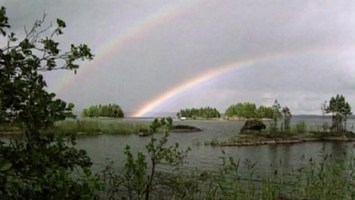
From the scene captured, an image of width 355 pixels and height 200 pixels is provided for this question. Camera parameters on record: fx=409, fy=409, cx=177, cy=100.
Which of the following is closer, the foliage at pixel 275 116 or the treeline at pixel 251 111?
the foliage at pixel 275 116

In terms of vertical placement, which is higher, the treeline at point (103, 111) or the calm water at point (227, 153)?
the treeline at point (103, 111)

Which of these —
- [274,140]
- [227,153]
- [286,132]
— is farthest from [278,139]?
[227,153]

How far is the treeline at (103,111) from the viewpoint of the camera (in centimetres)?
15988

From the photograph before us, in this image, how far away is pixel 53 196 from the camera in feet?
9.35

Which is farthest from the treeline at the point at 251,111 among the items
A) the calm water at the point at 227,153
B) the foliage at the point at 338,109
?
the calm water at the point at 227,153

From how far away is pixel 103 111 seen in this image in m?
165

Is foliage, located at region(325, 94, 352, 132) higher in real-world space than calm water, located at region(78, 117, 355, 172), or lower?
higher

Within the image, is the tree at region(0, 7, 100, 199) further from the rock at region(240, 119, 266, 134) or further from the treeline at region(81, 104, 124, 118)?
the treeline at region(81, 104, 124, 118)

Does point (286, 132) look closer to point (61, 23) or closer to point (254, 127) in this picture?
point (254, 127)

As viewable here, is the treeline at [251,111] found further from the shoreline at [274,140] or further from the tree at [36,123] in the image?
the tree at [36,123]

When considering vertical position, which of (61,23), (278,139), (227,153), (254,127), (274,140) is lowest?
(227,153)

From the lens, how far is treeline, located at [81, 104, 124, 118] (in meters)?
160

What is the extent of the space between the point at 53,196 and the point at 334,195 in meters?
9.14

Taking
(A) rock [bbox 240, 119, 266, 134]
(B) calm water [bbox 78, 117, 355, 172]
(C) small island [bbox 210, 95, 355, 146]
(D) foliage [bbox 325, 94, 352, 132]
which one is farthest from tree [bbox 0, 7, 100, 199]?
(D) foliage [bbox 325, 94, 352, 132]
